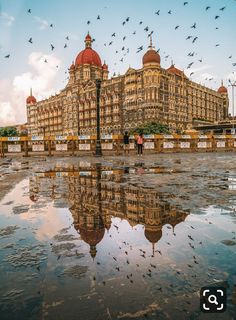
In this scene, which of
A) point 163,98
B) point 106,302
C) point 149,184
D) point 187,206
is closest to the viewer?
point 106,302

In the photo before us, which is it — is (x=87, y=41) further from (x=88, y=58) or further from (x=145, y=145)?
(x=145, y=145)

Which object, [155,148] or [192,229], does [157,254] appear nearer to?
[192,229]

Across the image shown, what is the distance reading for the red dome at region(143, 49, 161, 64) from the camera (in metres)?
69.8

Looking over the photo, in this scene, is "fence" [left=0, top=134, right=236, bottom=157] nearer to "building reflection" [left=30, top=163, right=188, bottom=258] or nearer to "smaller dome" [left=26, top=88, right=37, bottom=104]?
"building reflection" [left=30, top=163, right=188, bottom=258]

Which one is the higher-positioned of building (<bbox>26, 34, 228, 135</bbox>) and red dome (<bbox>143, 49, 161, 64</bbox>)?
red dome (<bbox>143, 49, 161, 64</bbox>)

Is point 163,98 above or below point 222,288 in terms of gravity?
above

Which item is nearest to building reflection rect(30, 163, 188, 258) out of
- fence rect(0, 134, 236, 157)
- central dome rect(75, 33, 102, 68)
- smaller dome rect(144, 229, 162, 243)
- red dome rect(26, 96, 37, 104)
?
smaller dome rect(144, 229, 162, 243)

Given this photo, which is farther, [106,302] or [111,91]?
[111,91]

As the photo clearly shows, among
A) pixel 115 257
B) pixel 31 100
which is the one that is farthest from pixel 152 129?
pixel 31 100

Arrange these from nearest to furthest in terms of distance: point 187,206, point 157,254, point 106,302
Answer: point 106,302 → point 157,254 → point 187,206

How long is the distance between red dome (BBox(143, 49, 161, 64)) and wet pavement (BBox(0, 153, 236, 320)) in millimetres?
70372

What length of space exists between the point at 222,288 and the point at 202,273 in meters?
0.25

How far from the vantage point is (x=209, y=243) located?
285 centimetres

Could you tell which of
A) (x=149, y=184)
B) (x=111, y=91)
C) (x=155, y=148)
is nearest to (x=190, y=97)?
(x=111, y=91)
